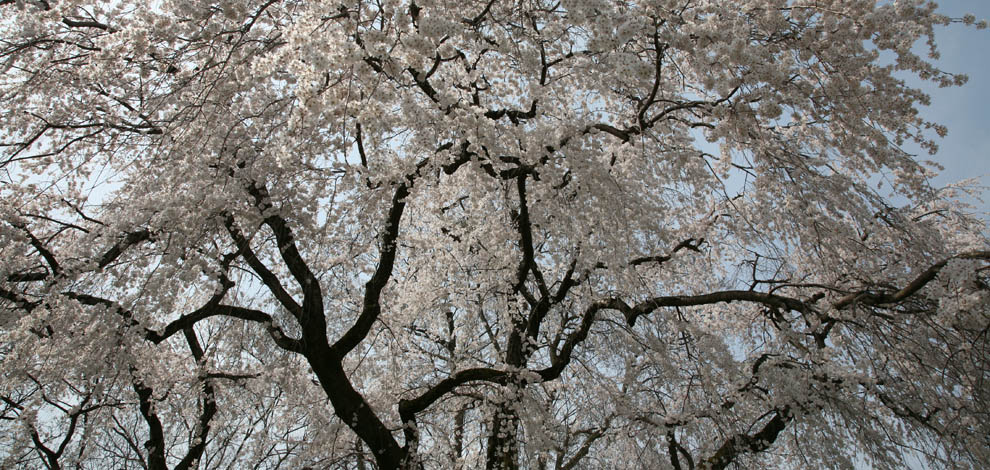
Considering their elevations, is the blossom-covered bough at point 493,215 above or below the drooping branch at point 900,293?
above

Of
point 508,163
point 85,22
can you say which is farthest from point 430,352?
point 85,22

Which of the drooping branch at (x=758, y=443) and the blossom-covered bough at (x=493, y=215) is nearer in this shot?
the blossom-covered bough at (x=493, y=215)

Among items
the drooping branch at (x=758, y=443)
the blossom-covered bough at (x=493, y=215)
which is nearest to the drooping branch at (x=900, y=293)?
the blossom-covered bough at (x=493, y=215)

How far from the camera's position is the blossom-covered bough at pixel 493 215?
9.57 ft

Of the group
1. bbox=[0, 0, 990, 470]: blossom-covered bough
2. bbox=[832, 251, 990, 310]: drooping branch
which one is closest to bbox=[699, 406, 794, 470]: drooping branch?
bbox=[0, 0, 990, 470]: blossom-covered bough

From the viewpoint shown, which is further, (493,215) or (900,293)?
(493,215)

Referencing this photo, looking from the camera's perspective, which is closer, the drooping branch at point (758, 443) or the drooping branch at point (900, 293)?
the drooping branch at point (900, 293)

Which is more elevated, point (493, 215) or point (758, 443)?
point (493, 215)

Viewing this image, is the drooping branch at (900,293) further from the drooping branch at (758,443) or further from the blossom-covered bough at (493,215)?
the drooping branch at (758,443)

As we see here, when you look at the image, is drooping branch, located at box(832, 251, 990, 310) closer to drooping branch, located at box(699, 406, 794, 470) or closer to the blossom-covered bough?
the blossom-covered bough

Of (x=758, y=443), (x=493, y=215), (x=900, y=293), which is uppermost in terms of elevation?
(x=493, y=215)

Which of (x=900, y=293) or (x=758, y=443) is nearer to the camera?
(x=900, y=293)

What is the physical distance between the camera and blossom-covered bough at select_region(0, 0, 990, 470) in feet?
9.57

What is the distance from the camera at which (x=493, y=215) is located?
5918 mm
